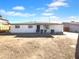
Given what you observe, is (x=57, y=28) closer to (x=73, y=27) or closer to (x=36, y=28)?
(x=36, y=28)

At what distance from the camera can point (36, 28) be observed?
141ft

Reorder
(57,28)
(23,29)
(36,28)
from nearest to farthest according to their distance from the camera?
(23,29), (36,28), (57,28)

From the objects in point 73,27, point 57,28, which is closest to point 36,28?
point 57,28

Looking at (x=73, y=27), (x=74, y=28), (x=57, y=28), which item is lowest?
(x=74, y=28)

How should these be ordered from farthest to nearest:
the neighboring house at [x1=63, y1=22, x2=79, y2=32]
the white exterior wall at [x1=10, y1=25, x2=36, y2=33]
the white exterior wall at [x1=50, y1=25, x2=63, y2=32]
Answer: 1. the neighboring house at [x1=63, y1=22, x2=79, y2=32]
2. the white exterior wall at [x1=50, y1=25, x2=63, y2=32]
3. the white exterior wall at [x1=10, y1=25, x2=36, y2=33]

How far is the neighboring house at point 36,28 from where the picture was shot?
42.7 metres

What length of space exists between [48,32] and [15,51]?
21005mm

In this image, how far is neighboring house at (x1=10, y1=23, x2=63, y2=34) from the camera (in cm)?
4266

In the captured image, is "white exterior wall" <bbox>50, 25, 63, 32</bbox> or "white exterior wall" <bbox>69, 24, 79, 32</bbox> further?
"white exterior wall" <bbox>69, 24, 79, 32</bbox>

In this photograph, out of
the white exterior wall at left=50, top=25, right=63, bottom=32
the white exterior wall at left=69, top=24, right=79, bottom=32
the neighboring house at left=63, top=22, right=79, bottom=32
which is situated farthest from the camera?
the neighboring house at left=63, top=22, right=79, bottom=32

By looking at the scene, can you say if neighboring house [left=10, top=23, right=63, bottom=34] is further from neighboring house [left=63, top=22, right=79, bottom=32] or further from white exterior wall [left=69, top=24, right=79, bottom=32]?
neighboring house [left=63, top=22, right=79, bottom=32]

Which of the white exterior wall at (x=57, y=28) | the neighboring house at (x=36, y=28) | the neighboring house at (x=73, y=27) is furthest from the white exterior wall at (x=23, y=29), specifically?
the neighboring house at (x=73, y=27)

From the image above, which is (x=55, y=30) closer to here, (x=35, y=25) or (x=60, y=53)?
(x=35, y=25)

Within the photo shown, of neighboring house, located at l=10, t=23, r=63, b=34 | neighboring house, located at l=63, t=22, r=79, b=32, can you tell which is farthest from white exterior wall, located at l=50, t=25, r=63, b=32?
neighboring house, located at l=63, t=22, r=79, b=32
